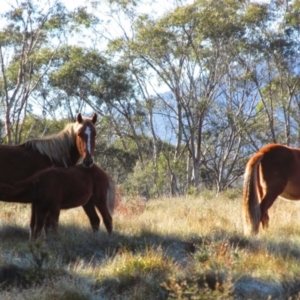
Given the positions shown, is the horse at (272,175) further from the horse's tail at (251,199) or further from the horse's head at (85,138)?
the horse's head at (85,138)

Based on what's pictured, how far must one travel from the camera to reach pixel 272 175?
494 inches

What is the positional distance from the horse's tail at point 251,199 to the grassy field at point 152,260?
0.22 m

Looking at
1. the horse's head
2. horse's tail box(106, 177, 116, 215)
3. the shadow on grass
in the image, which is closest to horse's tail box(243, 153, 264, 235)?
the shadow on grass

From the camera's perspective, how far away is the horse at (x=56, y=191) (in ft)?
35.1

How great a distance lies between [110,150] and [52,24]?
699cm

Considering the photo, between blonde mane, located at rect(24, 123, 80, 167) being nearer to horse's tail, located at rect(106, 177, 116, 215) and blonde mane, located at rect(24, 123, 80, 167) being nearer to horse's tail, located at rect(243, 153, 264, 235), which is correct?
horse's tail, located at rect(106, 177, 116, 215)

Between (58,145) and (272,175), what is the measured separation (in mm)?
3307

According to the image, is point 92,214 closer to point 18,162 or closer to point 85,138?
point 85,138

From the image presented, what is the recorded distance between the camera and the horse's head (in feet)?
37.6

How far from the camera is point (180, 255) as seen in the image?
10.2 metres

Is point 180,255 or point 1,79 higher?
point 1,79

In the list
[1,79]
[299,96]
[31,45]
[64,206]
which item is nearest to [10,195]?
[64,206]

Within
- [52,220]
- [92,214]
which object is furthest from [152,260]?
[92,214]

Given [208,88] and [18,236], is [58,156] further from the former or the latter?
[208,88]
